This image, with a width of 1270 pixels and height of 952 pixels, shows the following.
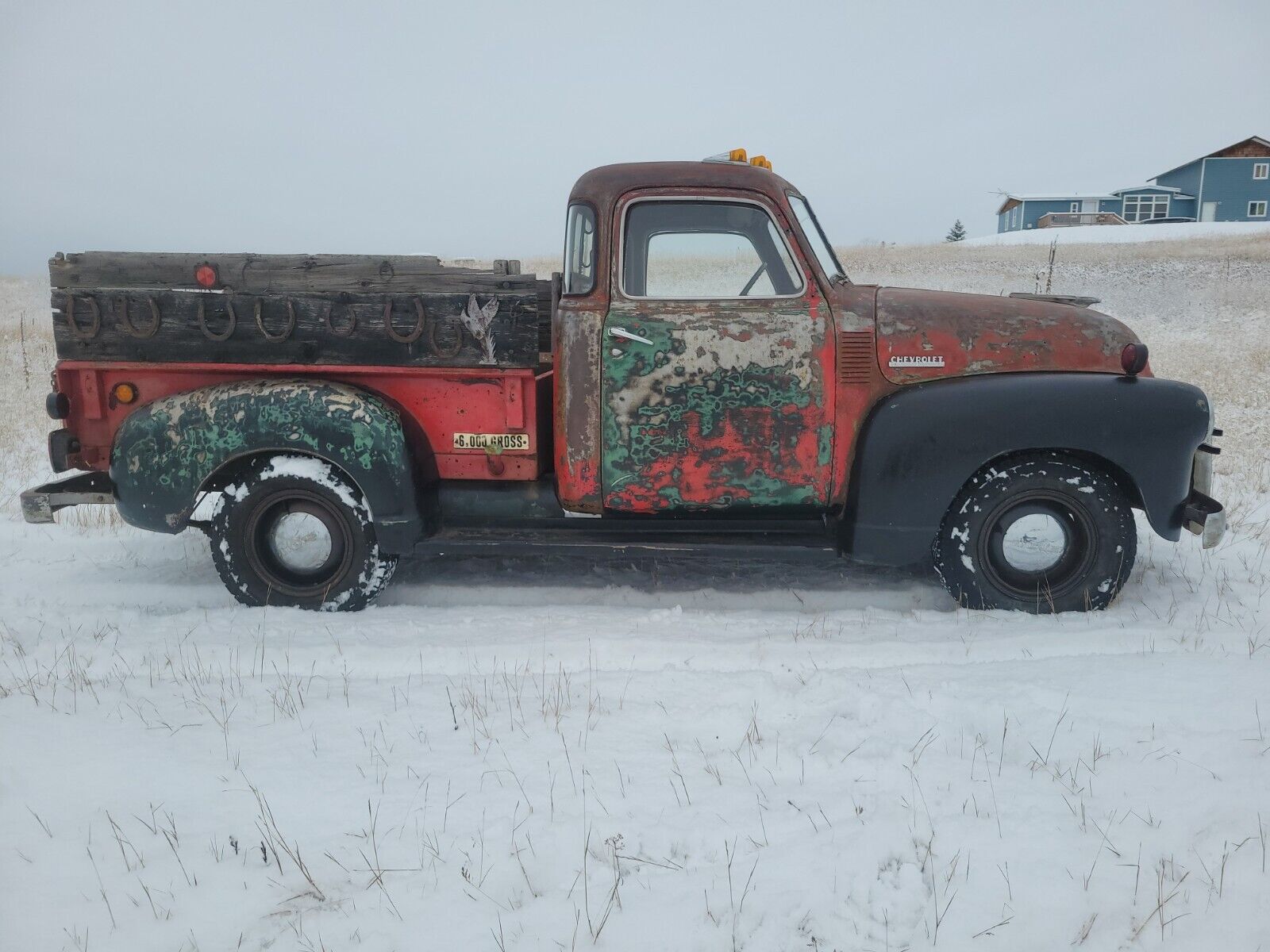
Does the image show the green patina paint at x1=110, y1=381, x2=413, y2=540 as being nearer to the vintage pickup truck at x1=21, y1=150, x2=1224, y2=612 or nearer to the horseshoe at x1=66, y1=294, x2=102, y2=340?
the vintage pickup truck at x1=21, y1=150, x2=1224, y2=612

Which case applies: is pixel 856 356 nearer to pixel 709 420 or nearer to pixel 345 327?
pixel 709 420

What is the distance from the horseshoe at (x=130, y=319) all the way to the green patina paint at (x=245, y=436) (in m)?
0.34

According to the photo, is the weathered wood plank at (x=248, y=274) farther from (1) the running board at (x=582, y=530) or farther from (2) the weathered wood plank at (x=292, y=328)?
(1) the running board at (x=582, y=530)

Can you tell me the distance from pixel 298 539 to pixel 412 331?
4.05ft

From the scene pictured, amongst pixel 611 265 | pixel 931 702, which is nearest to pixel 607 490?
pixel 611 265

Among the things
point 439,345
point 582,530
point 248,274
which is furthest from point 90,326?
point 582,530

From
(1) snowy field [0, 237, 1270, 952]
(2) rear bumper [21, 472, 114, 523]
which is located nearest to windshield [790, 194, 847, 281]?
(1) snowy field [0, 237, 1270, 952]

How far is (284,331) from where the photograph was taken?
157 inches

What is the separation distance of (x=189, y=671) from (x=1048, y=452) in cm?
399

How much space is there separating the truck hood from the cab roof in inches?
33.0

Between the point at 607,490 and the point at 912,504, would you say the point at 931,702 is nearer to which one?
the point at 912,504

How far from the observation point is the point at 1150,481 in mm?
3812

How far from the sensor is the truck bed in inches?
155

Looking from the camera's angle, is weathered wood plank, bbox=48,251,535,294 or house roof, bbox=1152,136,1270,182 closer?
weathered wood plank, bbox=48,251,535,294
